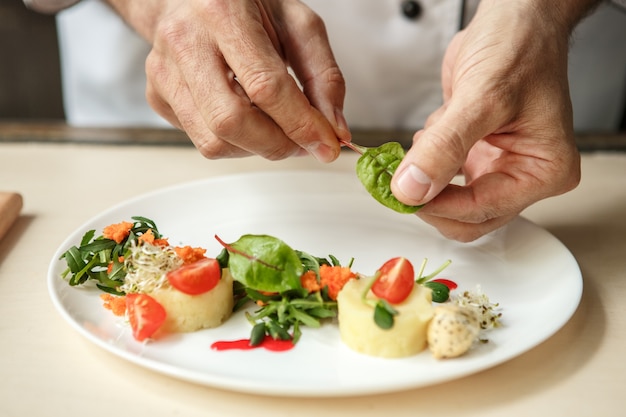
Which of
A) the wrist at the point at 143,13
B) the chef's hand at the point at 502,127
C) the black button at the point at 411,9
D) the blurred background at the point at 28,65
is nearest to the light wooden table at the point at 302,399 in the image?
the chef's hand at the point at 502,127

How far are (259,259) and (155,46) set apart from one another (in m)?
0.52

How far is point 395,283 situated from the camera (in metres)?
1.04

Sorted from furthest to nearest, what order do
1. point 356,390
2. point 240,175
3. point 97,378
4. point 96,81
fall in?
point 96,81, point 240,175, point 97,378, point 356,390

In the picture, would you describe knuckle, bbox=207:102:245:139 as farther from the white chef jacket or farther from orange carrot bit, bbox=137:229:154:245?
the white chef jacket

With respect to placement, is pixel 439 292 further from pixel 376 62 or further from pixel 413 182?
pixel 376 62

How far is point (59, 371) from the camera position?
1051 mm

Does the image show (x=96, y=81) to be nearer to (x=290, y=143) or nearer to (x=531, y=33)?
(x=290, y=143)

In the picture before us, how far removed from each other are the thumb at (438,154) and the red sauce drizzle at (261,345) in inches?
12.2

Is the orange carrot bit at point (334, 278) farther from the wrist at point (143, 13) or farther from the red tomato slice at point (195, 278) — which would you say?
the wrist at point (143, 13)

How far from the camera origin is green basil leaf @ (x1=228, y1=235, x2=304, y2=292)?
111cm

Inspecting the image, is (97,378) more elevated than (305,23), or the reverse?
(305,23)

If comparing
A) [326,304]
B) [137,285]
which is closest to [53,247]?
[137,285]

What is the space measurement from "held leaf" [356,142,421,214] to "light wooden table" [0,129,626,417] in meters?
0.32

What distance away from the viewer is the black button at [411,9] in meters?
1.91
